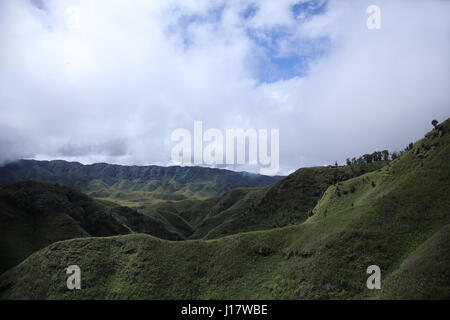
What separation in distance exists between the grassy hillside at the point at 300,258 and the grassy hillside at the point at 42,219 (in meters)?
43.5

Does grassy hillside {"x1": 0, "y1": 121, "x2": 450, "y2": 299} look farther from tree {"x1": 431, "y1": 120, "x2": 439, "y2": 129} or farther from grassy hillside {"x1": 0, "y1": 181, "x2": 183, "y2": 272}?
grassy hillside {"x1": 0, "y1": 181, "x2": 183, "y2": 272}

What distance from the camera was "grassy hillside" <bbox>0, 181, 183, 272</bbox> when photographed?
10441cm

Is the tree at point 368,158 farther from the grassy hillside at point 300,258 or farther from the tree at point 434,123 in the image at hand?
the grassy hillside at point 300,258

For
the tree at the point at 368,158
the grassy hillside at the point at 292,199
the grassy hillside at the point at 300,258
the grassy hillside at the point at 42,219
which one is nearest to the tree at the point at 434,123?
the grassy hillside at the point at 300,258

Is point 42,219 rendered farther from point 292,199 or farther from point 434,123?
point 434,123

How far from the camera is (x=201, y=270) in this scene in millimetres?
63156

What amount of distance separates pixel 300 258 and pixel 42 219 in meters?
135

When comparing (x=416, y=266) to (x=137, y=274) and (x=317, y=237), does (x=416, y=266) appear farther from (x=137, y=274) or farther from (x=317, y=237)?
(x=137, y=274)

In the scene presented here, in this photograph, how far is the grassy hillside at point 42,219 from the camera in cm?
10441

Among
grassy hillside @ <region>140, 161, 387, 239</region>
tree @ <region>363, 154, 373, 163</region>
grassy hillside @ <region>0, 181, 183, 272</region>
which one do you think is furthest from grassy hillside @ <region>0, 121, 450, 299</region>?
tree @ <region>363, 154, 373, 163</region>

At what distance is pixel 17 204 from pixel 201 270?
12604 cm

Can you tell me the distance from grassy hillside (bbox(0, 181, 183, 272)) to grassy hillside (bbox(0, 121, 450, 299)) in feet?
143
